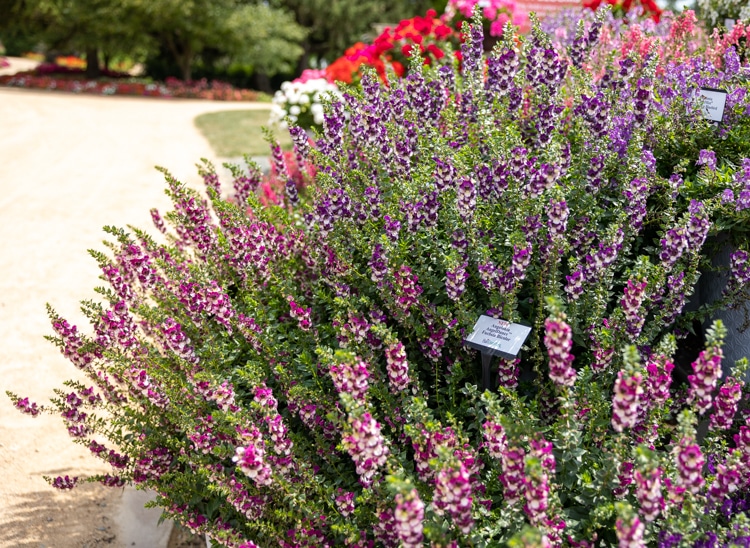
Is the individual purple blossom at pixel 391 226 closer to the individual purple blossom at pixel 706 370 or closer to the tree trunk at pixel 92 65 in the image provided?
Answer: the individual purple blossom at pixel 706 370

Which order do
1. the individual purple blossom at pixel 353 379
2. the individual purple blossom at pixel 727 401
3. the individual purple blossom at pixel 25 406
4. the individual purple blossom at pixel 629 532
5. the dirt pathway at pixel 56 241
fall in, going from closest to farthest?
the individual purple blossom at pixel 629 532
the individual purple blossom at pixel 353 379
the individual purple blossom at pixel 727 401
the individual purple blossom at pixel 25 406
the dirt pathway at pixel 56 241

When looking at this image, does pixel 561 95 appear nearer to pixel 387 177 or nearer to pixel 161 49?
pixel 387 177

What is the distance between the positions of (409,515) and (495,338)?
0.98 m

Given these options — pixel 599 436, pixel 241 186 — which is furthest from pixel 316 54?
pixel 599 436

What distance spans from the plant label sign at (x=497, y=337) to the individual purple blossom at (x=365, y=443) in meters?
0.69

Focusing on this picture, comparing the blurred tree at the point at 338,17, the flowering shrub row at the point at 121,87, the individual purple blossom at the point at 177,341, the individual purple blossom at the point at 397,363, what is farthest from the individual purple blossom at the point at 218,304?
the blurred tree at the point at 338,17

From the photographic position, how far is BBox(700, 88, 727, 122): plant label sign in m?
3.25

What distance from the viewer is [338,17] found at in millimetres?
27328

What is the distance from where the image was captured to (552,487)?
74.6 inches

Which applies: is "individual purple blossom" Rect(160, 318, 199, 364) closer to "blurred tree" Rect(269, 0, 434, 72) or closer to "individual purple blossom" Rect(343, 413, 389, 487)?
"individual purple blossom" Rect(343, 413, 389, 487)

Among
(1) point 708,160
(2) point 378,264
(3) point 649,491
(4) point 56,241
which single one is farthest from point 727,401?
(4) point 56,241

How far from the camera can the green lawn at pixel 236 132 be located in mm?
12508

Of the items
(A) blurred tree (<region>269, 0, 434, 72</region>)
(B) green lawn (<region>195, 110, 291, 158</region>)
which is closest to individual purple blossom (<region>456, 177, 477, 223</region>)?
(B) green lawn (<region>195, 110, 291, 158</region>)

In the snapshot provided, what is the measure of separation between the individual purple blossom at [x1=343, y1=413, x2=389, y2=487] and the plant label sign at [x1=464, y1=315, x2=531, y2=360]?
69 cm
